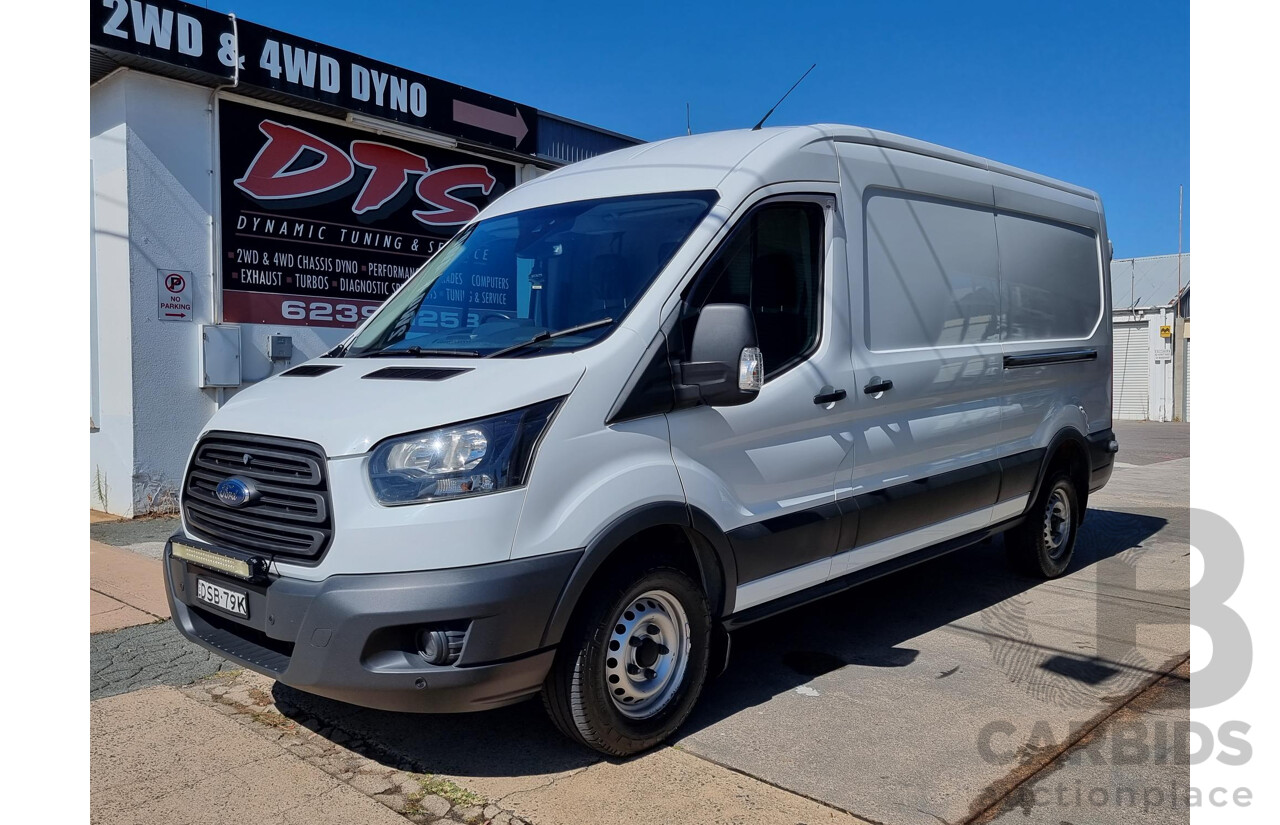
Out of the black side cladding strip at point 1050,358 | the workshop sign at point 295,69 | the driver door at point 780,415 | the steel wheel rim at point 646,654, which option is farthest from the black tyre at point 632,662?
the workshop sign at point 295,69

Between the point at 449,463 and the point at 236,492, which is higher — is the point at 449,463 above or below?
above

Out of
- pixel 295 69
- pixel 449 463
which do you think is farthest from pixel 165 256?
pixel 449 463

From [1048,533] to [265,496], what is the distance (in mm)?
5217

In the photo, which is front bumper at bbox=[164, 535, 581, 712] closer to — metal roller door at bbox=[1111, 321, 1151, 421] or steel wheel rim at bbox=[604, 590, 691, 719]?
steel wheel rim at bbox=[604, 590, 691, 719]

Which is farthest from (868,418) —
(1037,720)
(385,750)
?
(385,750)

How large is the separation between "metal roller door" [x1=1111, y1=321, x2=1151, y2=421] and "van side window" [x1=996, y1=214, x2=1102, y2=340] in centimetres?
2259

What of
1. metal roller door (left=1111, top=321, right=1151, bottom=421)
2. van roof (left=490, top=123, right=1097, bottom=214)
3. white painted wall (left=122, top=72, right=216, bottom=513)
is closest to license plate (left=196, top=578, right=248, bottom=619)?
van roof (left=490, top=123, right=1097, bottom=214)

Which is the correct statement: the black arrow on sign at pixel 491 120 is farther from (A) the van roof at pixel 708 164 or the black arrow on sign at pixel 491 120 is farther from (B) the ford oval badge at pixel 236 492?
(B) the ford oval badge at pixel 236 492

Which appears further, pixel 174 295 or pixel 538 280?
pixel 174 295

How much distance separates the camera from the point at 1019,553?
6.65 meters

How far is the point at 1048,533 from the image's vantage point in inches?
262

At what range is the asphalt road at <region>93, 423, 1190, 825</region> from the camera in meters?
3.56

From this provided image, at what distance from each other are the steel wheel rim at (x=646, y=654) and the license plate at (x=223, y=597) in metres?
1.34

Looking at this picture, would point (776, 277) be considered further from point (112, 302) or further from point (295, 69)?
point (112, 302)
